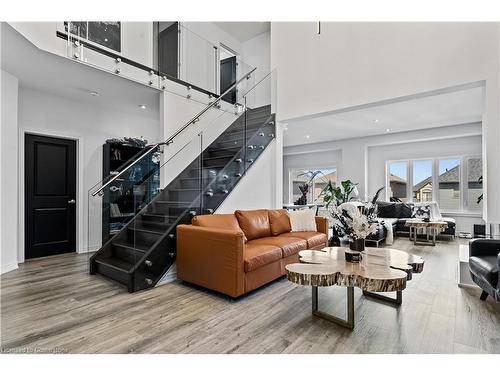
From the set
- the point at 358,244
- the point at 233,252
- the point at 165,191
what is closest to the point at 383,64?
the point at 358,244

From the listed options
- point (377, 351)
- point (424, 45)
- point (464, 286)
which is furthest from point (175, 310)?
point (424, 45)

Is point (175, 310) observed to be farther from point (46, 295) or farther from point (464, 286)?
point (464, 286)

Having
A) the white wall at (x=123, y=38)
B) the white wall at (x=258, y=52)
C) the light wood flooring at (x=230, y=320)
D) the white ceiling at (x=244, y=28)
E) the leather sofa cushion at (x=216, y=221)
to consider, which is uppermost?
the white ceiling at (x=244, y=28)

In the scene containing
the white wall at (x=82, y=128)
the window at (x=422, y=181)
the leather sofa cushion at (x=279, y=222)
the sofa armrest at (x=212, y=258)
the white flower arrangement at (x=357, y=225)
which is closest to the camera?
the white flower arrangement at (x=357, y=225)

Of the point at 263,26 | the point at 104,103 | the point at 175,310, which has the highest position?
the point at 263,26

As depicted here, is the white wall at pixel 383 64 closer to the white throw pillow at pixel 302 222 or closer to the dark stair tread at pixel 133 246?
the white throw pillow at pixel 302 222

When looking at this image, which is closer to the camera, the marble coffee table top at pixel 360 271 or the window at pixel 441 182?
the marble coffee table top at pixel 360 271

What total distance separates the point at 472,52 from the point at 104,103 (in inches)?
235

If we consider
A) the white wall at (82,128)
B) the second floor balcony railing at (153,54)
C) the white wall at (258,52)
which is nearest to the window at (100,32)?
the second floor balcony railing at (153,54)

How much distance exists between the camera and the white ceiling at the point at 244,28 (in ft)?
22.3

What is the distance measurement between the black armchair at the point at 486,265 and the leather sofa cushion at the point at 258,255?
198cm

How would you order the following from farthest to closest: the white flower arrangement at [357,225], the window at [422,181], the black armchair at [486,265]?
the window at [422,181] → the white flower arrangement at [357,225] → the black armchair at [486,265]

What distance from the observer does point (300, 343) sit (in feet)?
6.62

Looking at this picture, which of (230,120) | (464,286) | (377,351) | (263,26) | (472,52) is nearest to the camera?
(377,351)
